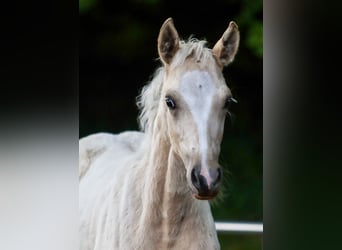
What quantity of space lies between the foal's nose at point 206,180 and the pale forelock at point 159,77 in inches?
11.0

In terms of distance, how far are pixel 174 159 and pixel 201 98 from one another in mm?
249

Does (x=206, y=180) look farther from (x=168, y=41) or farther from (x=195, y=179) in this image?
(x=168, y=41)

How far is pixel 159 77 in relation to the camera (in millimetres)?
2461

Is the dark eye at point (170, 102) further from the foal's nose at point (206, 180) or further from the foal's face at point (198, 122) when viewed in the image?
the foal's nose at point (206, 180)

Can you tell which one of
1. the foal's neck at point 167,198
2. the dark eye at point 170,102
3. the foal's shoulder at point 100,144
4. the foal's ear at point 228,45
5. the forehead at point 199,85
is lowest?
the foal's neck at point 167,198

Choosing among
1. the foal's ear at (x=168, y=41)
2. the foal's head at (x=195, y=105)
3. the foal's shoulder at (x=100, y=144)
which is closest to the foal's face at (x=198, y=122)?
the foal's head at (x=195, y=105)

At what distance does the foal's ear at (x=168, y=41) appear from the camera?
2.40 meters

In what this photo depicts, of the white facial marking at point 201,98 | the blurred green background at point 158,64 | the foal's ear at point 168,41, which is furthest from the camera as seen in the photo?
the blurred green background at point 158,64

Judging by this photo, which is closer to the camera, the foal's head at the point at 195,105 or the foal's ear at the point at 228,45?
the foal's head at the point at 195,105

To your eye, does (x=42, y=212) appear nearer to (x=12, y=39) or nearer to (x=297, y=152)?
(x=12, y=39)

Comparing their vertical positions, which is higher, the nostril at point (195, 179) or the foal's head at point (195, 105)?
the foal's head at point (195, 105)

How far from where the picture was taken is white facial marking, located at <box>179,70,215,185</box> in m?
2.28

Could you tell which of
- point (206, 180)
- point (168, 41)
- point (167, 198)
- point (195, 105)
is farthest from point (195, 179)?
point (168, 41)

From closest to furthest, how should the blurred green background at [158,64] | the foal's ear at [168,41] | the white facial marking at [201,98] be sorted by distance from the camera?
1. the white facial marking at [201,98]
2. the foal's ear at [168,41]
3. the blurred green background at [158,64]
